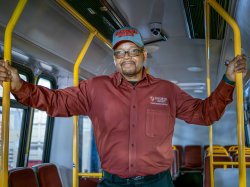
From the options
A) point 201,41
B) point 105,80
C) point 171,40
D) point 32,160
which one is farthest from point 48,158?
point 105,80

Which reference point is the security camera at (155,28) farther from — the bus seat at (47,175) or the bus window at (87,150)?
the bus window at (87,150)

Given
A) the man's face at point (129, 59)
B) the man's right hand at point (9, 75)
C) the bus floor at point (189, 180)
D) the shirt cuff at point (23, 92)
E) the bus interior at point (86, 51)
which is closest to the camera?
the man's right hand at point (9, 75)

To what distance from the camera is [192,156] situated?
11.4 metres

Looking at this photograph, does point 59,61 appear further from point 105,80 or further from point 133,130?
point 133,130

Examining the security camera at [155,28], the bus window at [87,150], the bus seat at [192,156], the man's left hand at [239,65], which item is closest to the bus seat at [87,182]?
the bus window at [87,150]

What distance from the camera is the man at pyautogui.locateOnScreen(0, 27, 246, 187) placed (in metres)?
2.12

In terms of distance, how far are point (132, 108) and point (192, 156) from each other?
970cm

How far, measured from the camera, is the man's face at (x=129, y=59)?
2242mm

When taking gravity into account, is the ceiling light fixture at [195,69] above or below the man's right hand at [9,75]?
above

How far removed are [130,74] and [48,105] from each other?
23.0 inches

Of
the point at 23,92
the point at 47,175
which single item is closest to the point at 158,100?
the point at 23,92

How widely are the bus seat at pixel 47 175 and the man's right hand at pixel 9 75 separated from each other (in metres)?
2.51

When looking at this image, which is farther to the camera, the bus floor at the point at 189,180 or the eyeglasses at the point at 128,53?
the bus floor at the point at 189,180

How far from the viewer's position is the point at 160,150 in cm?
217
